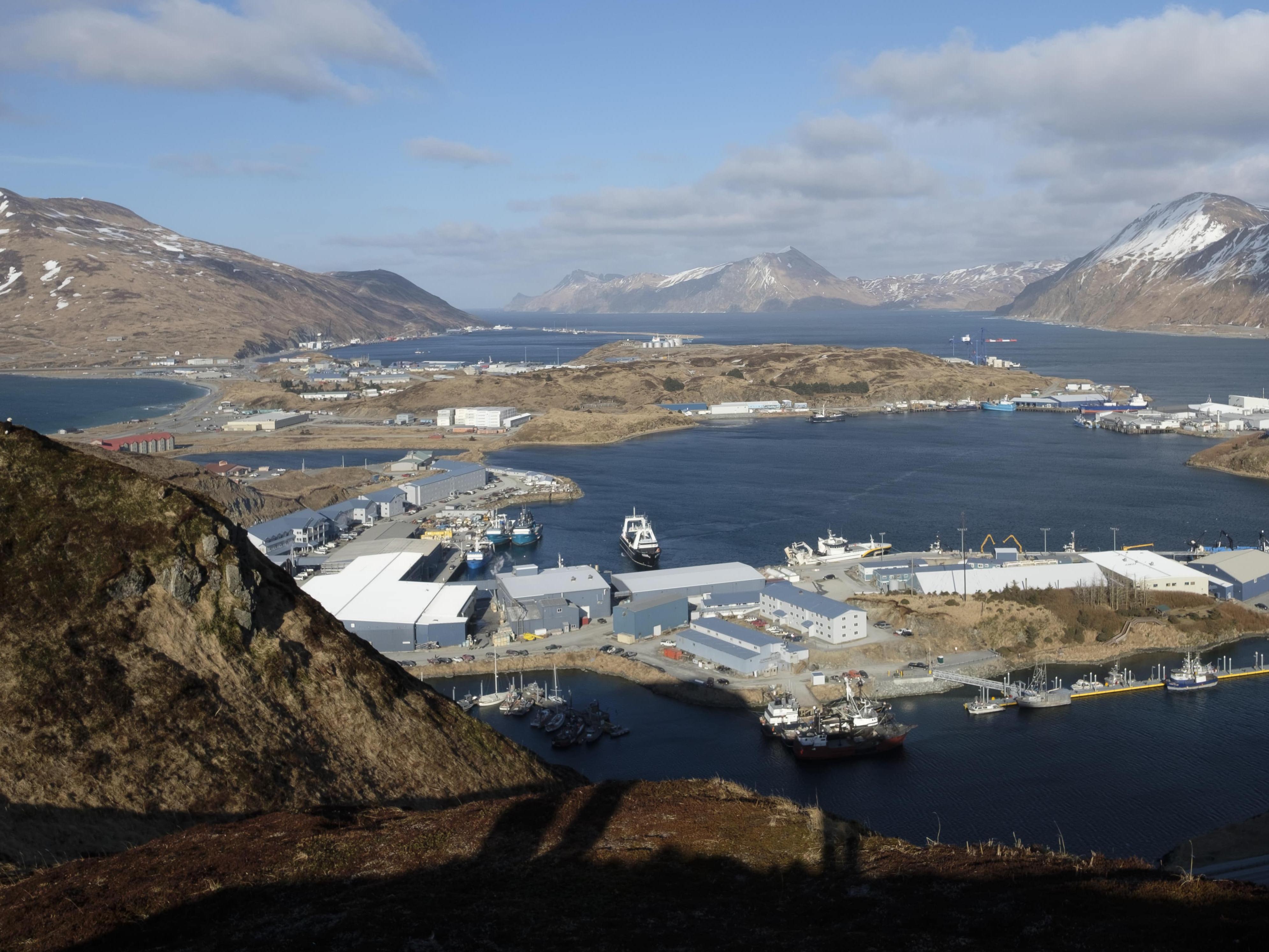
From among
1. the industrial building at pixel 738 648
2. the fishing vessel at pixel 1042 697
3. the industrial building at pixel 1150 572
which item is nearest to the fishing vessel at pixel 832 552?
the industrial building at pixel 1150 572

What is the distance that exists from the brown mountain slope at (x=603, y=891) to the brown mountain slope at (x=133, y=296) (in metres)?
47.8

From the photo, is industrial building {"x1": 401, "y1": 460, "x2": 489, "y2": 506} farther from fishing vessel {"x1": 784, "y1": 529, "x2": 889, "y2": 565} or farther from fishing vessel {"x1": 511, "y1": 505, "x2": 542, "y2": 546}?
fishing vessel {"x1": 784, "y1": 529, "x2": 889, "y2": 565}

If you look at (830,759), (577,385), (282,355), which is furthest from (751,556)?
(282,355)

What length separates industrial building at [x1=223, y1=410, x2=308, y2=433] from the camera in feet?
95.7

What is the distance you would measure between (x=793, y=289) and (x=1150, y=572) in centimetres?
15134

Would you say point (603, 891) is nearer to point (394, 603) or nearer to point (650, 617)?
point (650, 617)

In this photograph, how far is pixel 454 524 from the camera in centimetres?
1773

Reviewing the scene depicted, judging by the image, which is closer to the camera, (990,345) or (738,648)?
(738,648)

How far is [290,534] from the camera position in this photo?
15.5 m

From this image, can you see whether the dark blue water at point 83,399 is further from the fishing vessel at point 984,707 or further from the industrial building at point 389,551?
the fishing vessel at point 984,707

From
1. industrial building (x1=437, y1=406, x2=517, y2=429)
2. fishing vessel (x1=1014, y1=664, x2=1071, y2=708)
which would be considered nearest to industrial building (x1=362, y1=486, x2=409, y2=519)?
industrial building (x1=437, y1=406, x2=517, y2=429)

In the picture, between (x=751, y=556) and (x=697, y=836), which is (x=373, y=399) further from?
(x=697, y=836)

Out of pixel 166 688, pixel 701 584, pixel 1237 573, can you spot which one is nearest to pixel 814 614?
pixel 701 584

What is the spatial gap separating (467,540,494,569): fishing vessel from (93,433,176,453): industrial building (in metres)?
10.8
